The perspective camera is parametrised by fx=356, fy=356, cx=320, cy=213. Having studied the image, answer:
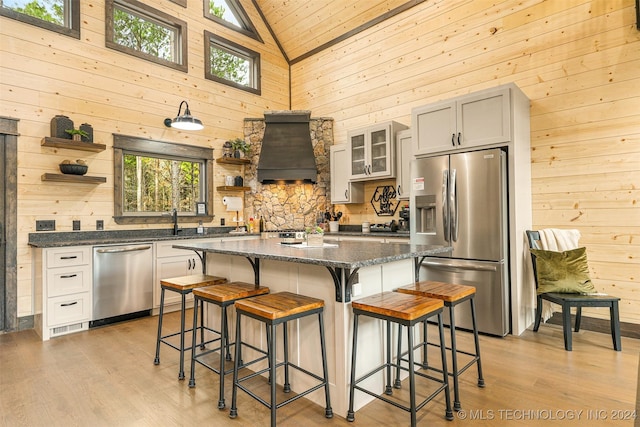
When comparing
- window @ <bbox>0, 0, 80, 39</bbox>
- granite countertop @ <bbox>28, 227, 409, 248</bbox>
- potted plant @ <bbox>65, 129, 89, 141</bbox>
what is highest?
window @ <bbox>0, 0, 80, 39</bbox>

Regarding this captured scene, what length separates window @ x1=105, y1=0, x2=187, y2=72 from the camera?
4.68m

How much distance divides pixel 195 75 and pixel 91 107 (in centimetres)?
160

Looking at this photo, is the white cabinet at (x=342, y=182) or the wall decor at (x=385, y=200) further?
the white cabinet at (x=342, y=182)

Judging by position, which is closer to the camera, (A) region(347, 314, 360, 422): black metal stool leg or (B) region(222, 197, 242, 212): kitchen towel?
(A) region(347, 314, 360, 422): black metal stool leg

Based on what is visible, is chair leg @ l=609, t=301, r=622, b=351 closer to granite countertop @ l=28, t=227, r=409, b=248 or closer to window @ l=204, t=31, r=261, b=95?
granite countertop @ l=28, t=227, r=409, b=248

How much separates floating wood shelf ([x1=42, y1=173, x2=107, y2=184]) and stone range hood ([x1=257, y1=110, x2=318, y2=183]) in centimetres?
230

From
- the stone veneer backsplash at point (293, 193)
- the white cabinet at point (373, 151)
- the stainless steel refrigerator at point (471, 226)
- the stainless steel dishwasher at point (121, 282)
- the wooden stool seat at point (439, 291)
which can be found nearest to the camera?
the wooden stool seat at point (439, 291)

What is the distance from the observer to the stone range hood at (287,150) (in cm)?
580

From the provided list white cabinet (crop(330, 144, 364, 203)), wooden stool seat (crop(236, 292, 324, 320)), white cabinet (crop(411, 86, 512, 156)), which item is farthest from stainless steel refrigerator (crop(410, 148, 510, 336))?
wooden stool seat (crop(236, 292, 324, 320))

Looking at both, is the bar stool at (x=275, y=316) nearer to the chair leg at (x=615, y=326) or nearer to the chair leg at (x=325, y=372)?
the chair leg at (x=325, y=372)

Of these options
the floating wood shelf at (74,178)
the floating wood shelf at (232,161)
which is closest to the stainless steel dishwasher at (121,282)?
the floating wood shelf at (74,178)

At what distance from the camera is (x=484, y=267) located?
3564mm

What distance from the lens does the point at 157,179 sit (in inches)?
202

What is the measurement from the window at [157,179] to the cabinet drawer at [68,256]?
872mm
